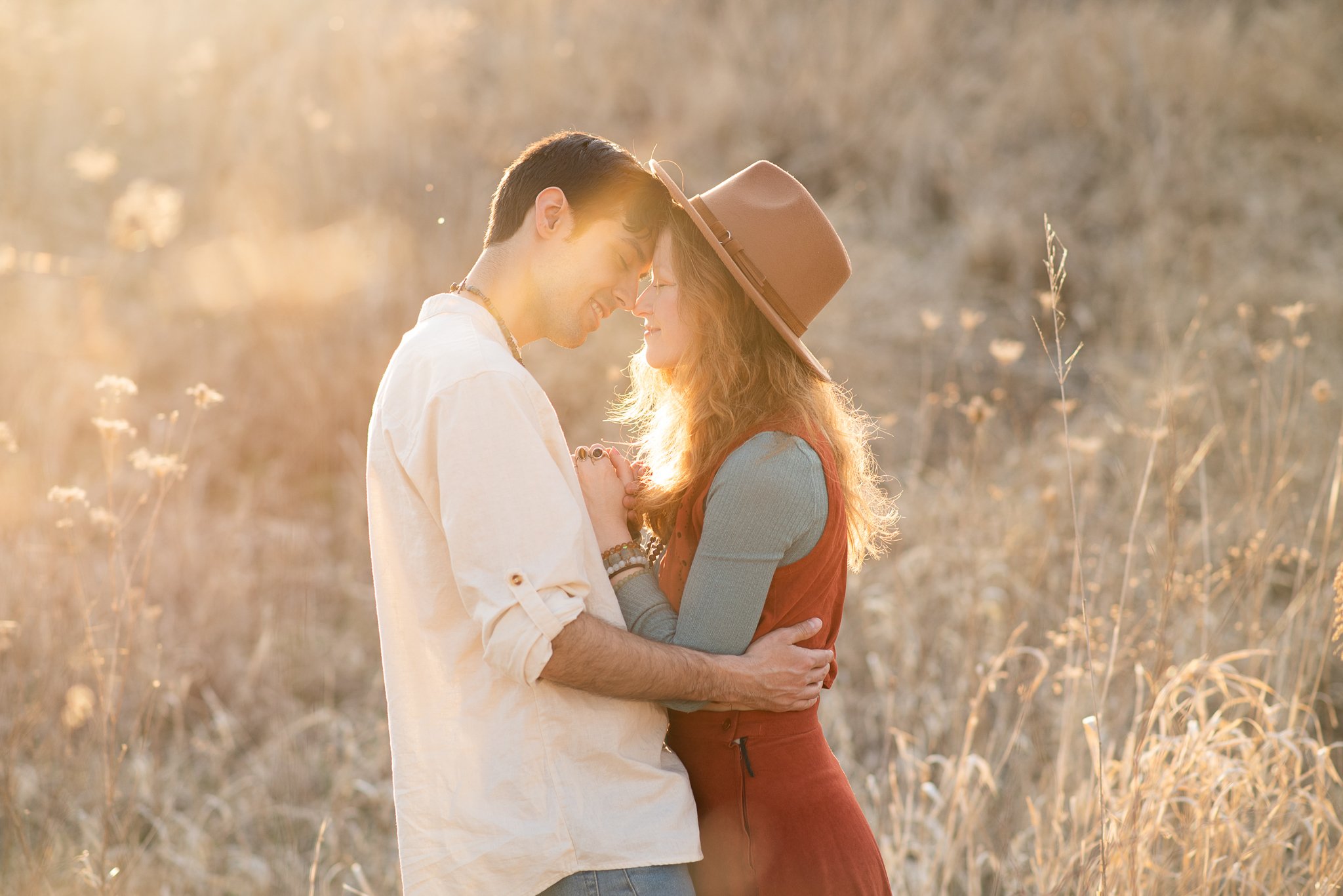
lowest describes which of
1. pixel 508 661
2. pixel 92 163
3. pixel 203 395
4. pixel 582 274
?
pixel 508 661

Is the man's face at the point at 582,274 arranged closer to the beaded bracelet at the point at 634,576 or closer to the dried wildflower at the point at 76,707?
the beaded bracelet at the point at 634,576

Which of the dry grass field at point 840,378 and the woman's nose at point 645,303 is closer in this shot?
the woman's nose at point 645,303

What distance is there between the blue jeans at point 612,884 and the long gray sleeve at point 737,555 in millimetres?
301

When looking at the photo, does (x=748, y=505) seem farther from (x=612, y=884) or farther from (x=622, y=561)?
(x=612, y=884)

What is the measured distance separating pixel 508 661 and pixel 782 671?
0.55 metres

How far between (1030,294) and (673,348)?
23.3ft

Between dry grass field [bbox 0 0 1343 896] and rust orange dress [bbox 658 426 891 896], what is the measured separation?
0.70 meters

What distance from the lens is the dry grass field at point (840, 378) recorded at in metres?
3.33

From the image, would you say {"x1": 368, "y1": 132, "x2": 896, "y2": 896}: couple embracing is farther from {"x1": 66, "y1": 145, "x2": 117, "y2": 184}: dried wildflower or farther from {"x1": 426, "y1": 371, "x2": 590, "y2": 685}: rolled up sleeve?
{"x1": 66, "y1": 145, "x2": 117, "y2": 184}: dried wildflower

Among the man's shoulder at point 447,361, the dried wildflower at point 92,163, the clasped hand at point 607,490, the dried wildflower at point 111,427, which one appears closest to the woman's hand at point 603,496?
the clasped hand at point 607,490

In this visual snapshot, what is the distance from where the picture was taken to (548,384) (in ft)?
22.6

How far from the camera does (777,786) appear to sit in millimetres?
2012

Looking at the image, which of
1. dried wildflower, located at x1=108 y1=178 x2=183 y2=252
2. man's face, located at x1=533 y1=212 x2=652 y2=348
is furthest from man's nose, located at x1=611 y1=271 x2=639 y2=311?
dried wildflower, located at x1=108 y1=178 x2=183 y2=252

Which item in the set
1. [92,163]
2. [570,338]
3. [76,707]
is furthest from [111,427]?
[92,163]
